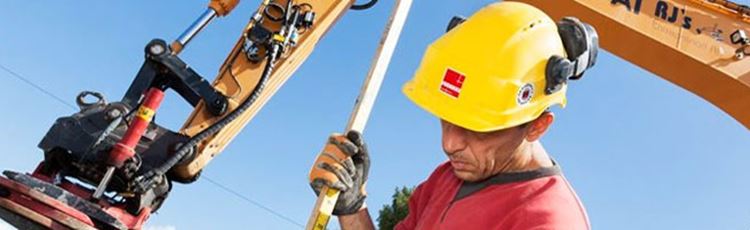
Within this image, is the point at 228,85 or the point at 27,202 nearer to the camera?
the point at 27,202

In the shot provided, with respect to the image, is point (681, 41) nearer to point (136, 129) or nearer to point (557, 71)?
point (136, 129)

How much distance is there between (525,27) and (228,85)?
9.24ft

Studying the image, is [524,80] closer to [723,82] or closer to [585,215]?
[585,215]

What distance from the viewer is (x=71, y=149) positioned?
3867 mm

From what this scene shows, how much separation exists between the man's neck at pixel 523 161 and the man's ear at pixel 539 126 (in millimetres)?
32

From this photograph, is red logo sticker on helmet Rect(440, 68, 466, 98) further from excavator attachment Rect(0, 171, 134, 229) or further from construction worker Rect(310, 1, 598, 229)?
excavator attachment Rect(0, 171, 134, 229)

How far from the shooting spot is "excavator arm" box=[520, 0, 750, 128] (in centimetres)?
580

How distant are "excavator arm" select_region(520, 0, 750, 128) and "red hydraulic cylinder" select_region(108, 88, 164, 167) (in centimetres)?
328

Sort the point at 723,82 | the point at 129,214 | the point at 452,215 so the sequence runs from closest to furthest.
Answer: the point at 452,215
the point at 129,214
the point at 723,82

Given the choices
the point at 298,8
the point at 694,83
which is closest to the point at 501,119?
the point at 298,8

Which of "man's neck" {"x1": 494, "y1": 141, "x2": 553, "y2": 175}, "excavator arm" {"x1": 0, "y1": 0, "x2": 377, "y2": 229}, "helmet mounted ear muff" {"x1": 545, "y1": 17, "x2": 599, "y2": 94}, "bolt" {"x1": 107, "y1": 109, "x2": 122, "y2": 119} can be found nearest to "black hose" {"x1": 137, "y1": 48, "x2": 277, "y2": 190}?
"excavator arm" {"x1": 0, "y1": 0, "x2": 377, "y2": 229}

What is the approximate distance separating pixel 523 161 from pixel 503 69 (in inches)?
10.2

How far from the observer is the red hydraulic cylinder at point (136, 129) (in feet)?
12.3

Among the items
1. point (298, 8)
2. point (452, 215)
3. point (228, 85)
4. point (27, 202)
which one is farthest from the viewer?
point (298, 8)
